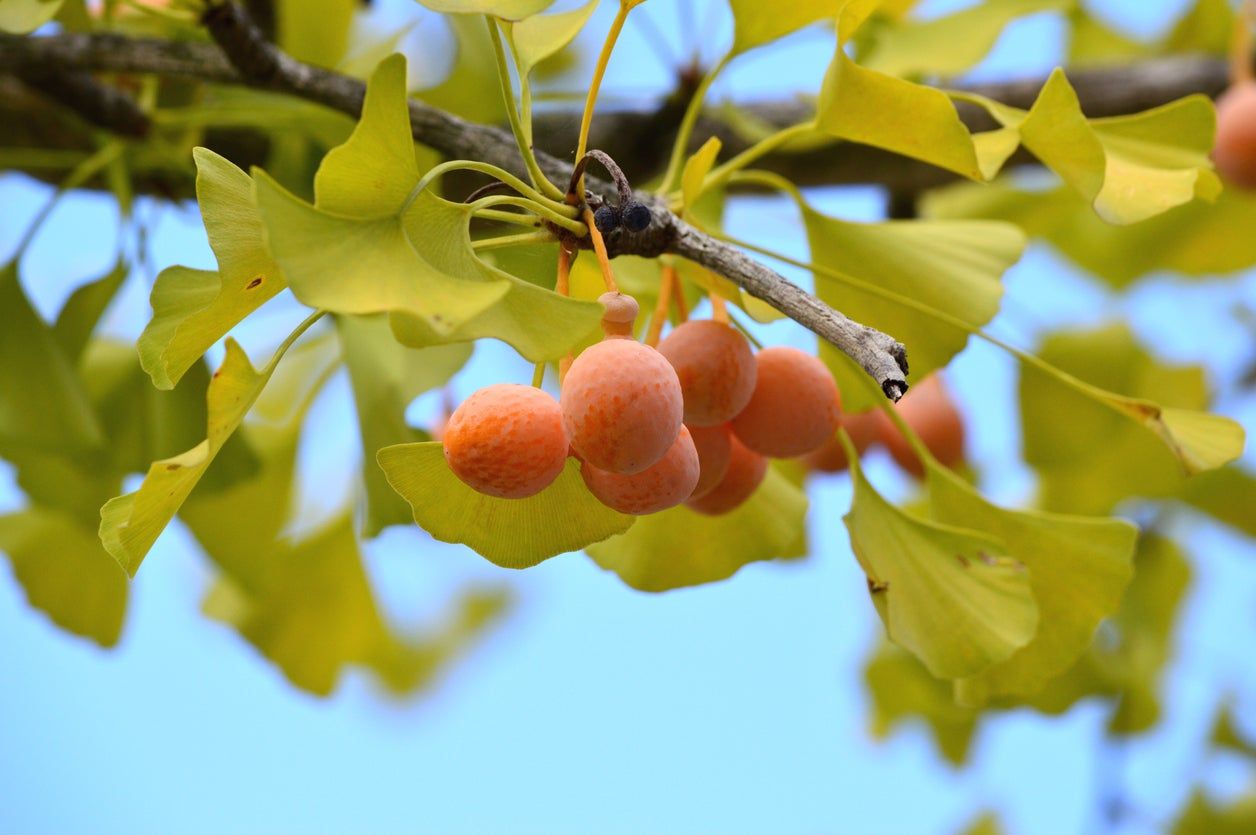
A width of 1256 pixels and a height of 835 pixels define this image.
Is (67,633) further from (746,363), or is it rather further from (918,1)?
(918,1)

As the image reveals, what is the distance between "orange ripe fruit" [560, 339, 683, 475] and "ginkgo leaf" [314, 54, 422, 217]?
0.38 feet

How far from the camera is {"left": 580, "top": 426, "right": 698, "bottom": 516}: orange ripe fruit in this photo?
571 millimetres

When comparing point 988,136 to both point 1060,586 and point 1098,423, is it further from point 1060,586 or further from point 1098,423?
point 1098,423

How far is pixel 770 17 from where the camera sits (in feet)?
2.54

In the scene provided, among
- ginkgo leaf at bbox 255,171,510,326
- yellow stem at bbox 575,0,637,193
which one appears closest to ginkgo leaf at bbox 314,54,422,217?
ginkgo leaf at bbox 255,171,510,326

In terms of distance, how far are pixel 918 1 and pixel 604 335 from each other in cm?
89

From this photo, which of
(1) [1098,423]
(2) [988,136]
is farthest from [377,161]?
(1) [1098,423]

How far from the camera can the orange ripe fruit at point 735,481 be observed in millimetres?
737

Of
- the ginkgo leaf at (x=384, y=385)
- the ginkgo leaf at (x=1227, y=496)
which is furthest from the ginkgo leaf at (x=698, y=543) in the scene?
the ginkgo leaf at (x=1227, y=496)

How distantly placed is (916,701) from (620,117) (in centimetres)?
92

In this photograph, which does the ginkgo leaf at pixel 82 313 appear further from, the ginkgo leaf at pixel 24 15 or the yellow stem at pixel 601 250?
the yellow stem at pixel 601 250

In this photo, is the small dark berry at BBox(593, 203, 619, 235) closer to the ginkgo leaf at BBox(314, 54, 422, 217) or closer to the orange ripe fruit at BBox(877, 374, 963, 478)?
the ginkgo leaf at BBox(314, 54, 422, 217)

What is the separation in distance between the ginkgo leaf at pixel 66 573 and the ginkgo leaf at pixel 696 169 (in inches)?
28.8

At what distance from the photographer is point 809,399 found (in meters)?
0.69
